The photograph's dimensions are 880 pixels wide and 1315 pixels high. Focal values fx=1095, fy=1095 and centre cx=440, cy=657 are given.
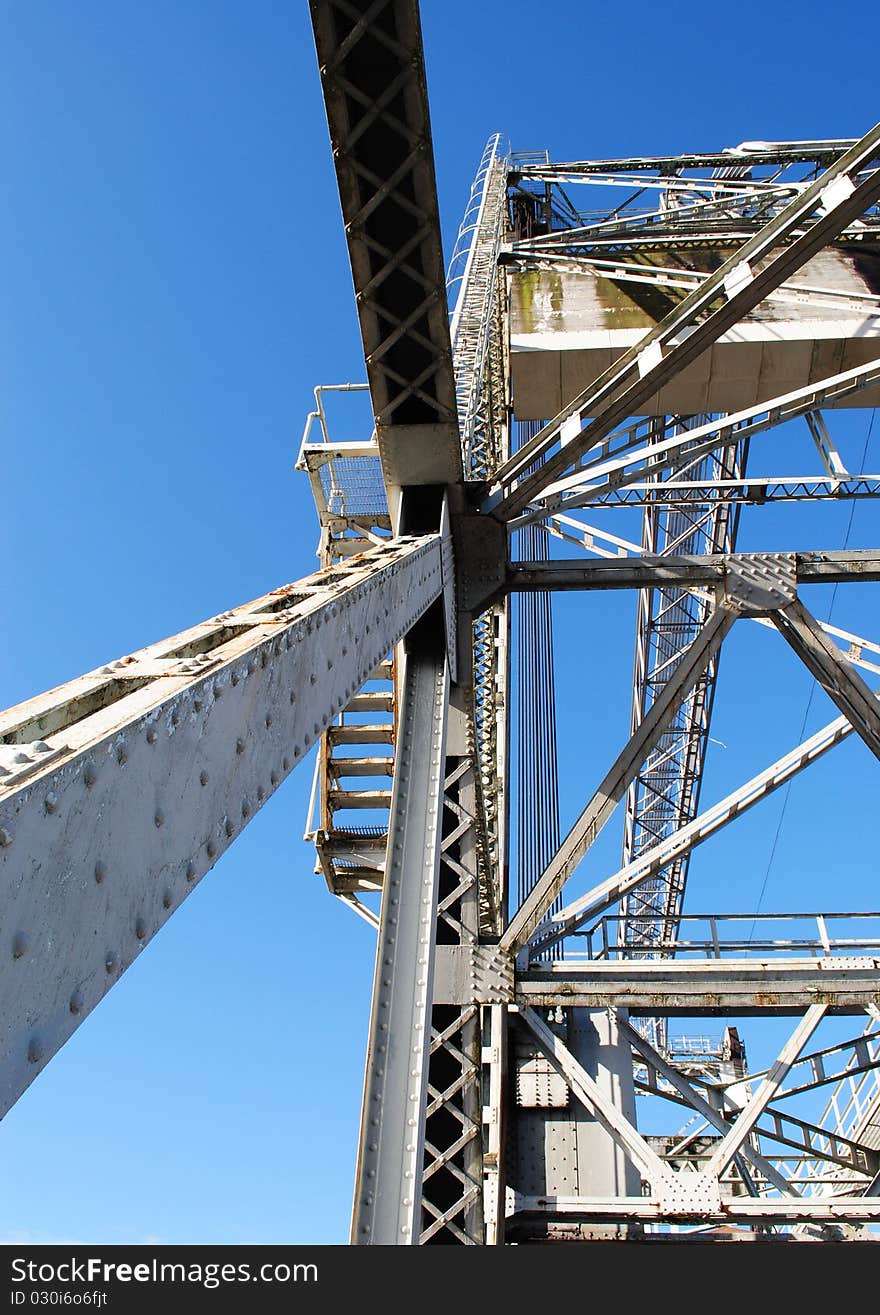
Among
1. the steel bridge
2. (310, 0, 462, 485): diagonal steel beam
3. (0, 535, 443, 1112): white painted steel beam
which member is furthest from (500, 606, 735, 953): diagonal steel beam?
(0, 535, 443, 1112): white painted steel beam

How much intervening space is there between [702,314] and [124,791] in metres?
6.66

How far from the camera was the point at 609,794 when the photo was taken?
29.7 ft

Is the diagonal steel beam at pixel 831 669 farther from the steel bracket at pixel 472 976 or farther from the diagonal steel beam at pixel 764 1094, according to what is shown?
the steel bracket at pixel 472 976

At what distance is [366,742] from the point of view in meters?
12.7

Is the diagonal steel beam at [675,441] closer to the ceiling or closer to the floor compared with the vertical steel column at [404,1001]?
closer to the ceiling

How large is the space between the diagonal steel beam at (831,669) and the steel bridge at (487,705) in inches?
1.1

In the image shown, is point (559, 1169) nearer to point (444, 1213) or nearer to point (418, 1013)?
point (444, 1213)

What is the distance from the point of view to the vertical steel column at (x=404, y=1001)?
5441mm

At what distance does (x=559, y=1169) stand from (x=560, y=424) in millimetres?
6293

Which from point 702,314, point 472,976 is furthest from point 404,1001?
point 702,314

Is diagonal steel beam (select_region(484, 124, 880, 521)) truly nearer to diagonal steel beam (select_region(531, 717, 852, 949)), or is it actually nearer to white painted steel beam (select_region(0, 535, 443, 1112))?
diagonal steel beam (select_region(531, 717, 852, 949))

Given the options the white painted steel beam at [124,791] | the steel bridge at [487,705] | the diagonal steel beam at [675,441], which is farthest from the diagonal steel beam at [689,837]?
the white painted steel beam at [124,791]

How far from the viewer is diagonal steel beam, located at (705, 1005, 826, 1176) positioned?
8.71 m

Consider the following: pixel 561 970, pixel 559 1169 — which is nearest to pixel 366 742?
pixel 561 970
